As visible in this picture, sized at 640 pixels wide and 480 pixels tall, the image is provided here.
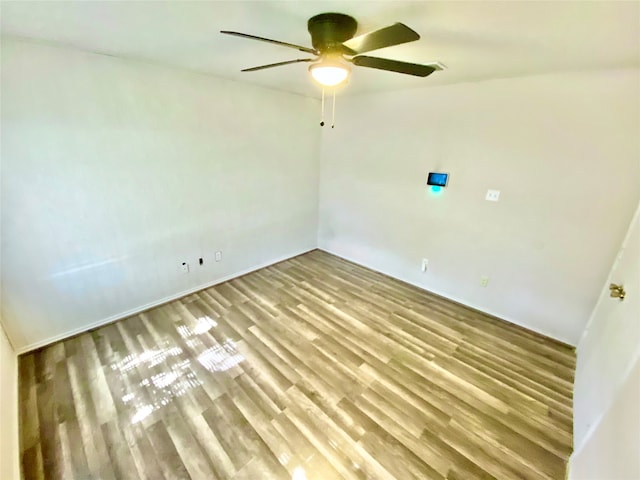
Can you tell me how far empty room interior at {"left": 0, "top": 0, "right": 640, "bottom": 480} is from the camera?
4.82 ft

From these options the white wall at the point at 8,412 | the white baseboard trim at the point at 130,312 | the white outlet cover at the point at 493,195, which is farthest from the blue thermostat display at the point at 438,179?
the white wall at the point at 8,412

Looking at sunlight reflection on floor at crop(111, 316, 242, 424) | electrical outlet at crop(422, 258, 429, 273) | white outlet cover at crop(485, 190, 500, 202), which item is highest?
white outlet cover at crop(485, 190, 500, 202)

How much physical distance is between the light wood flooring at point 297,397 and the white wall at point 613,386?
21 cm

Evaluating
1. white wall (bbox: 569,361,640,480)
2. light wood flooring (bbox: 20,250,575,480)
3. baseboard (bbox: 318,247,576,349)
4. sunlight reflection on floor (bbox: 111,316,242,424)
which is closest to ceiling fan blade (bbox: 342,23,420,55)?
white wall (bbox: 569,361,640,480)

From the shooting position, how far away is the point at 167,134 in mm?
2547

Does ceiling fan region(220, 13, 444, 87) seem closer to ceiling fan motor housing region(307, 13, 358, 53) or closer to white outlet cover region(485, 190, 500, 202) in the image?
ceiling fan motor housing region(307, 13, 358, 53)

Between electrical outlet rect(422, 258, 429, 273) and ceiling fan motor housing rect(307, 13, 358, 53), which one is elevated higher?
ceiling fan motor housing rect(307, 13, 358, 53)

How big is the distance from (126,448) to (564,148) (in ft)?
12.6

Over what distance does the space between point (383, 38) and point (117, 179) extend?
2412mm

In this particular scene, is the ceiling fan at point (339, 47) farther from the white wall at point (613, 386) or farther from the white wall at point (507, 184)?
the white wall at point (613, 386)

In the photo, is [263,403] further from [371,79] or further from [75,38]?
[371,79]

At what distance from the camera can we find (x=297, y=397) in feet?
6.23

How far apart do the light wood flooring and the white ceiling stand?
2318 millimetres

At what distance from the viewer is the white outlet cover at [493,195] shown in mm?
2646
